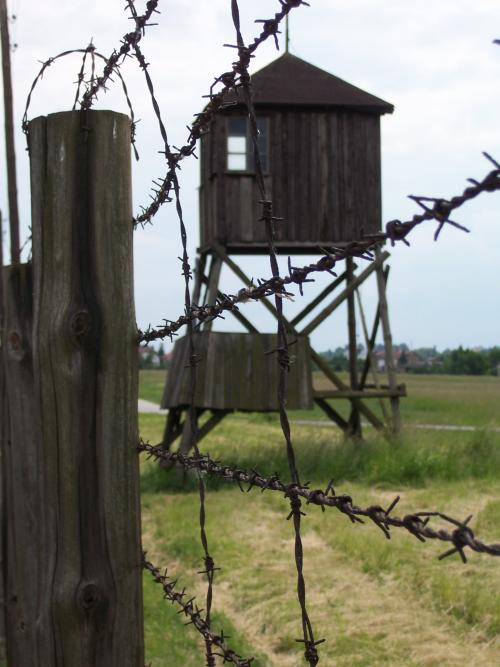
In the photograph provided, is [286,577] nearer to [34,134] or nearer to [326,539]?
[326,539]

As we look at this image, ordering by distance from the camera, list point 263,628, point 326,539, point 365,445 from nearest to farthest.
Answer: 1. point 263,628
2. point 326,539
3. point 365,445

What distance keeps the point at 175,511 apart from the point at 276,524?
1534 millimetres

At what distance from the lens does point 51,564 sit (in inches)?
91.7

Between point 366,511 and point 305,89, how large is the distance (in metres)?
13.7

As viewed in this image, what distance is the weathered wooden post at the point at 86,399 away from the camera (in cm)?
228

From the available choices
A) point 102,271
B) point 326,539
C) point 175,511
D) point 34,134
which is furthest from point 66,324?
point 175,511

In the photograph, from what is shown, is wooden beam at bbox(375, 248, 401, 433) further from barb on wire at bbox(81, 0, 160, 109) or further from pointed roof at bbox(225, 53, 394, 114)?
barb on wire at bbox(81, 0, 160, 109)

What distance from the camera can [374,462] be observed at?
39.9 feet

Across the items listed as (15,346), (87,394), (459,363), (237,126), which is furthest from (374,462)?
(459,363)

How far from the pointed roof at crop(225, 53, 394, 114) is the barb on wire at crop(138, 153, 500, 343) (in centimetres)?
1217

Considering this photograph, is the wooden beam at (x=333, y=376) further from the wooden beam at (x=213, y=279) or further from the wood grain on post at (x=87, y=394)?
the wood grain on post at (x=87, y=394)

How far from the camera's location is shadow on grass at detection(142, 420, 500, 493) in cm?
1163

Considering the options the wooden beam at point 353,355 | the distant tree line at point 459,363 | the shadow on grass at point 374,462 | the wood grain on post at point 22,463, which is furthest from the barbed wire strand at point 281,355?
the distant tree line at point 459,363

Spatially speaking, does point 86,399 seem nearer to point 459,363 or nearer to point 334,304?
point 334,304
